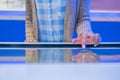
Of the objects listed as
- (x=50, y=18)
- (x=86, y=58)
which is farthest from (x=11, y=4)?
(x=86, y=58)

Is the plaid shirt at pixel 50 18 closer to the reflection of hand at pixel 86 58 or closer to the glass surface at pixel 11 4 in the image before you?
the reflection of hand at pixel 86 58

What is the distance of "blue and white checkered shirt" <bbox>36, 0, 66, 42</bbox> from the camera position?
119cm

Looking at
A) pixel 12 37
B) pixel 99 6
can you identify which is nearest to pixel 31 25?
pixel 12 37

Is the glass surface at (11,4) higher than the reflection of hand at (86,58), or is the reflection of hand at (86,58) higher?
the glass surface at (11,4)

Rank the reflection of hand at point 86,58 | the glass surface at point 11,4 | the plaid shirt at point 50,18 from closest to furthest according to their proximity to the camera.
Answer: the reflection of hand at point 86,58 → the plaid shirt at point 50,18 → the glass surface at point 11,4

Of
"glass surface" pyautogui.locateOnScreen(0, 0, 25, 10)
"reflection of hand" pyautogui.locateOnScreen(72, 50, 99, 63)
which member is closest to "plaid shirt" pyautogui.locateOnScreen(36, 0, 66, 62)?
"reflection of hand" pyautogui.locateOnScreen(72, 50, 99, 63)

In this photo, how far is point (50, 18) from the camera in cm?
120

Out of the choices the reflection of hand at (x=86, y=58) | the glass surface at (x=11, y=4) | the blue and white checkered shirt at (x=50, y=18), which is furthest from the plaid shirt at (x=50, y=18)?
the glass surface at (x=11, y=4)

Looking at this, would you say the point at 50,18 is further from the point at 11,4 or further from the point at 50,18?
the point at 11,4

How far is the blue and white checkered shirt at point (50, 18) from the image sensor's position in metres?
1.19
